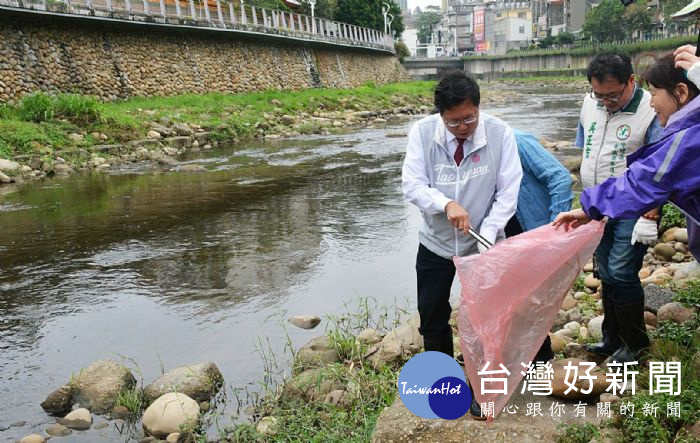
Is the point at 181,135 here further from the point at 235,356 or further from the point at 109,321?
the point at 235,356

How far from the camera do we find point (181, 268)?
689 centimetres

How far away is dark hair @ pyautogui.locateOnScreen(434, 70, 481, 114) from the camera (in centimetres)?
288

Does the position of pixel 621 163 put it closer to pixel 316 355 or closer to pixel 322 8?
pixel 316 355

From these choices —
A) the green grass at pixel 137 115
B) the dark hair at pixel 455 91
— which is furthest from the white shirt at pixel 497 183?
the green grass at pixel 137 115

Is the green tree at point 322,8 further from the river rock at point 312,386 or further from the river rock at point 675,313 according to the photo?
the river rock at point 675,313

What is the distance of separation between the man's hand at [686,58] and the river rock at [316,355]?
2.64 metres

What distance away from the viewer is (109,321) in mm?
5531

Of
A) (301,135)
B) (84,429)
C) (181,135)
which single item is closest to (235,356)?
(84,429)

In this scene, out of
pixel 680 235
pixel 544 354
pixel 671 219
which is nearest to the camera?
pixel 544 354

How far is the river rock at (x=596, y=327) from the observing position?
3.91 meters

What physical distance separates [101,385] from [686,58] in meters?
3.62

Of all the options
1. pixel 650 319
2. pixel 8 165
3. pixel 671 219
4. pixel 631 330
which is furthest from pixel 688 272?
pixel 8 165

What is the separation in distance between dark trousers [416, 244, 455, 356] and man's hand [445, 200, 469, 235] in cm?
30

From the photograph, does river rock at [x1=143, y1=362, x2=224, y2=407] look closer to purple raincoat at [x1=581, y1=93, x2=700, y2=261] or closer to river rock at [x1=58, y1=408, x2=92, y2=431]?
river rock at [x1=58, y1=408, x2=92, y2=431]
